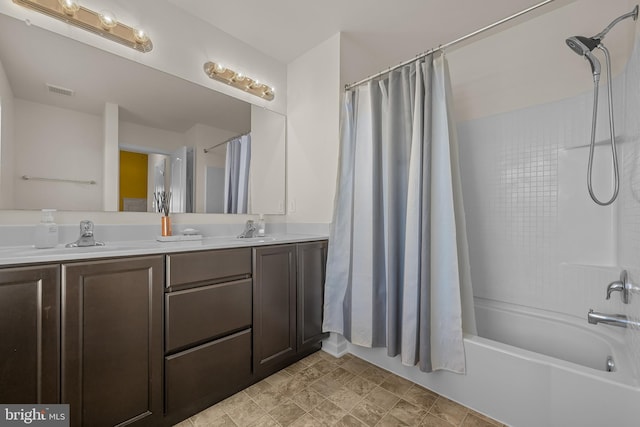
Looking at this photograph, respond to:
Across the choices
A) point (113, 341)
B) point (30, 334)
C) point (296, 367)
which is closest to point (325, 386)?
point (296, 367)

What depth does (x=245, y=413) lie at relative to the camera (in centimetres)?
135

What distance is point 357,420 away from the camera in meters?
1.32

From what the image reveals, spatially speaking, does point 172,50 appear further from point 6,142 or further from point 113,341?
point 113,341

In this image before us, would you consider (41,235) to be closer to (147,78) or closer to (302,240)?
(147,78)

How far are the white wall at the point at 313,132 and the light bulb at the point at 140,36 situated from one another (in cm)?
114

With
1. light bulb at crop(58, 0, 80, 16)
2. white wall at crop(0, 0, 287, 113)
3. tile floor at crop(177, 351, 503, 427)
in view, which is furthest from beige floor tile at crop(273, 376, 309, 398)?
light bulb at crop(58, 0, 80, 16)

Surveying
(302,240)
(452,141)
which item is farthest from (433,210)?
(302,240)

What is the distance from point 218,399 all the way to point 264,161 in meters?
1.72

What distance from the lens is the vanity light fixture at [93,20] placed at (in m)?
1.33

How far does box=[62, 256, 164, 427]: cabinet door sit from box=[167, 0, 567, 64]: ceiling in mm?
1757

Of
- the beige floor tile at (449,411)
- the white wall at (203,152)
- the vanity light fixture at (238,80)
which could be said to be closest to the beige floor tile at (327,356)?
the beige floor tile at (449,411)

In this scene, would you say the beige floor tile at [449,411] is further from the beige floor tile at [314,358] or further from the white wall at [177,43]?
the white wall at [177,43]

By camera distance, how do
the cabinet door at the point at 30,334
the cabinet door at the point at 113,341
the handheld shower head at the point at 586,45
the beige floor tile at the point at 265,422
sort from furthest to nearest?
the handheld shower head at the point at 586,45
the beige floor tile at the point at 265,422
the cabinet door at the point at 113,341
the cabinet door at the point at 30,334
